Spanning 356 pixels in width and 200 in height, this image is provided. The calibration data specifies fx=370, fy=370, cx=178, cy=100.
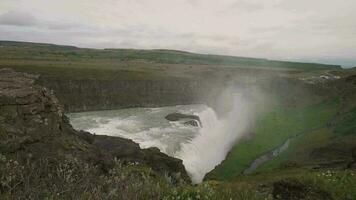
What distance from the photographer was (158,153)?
100 ft

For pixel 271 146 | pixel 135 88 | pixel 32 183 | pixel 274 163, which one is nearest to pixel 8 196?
pixel 32 183

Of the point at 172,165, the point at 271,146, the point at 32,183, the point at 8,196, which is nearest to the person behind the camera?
the point at 8,196

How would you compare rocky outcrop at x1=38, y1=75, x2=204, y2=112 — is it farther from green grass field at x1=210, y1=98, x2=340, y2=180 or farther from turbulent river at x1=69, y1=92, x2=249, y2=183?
green grass field at x1=210, y1=98, x2=340, y2=180

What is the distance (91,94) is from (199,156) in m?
37.6

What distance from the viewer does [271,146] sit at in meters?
47.8

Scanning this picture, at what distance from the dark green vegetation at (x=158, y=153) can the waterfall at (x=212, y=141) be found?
6.61 feet

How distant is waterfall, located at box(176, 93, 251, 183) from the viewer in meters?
38.9

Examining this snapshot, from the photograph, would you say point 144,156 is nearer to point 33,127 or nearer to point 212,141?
point 33,127

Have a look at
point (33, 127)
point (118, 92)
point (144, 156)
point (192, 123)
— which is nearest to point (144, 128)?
point (192, 123)

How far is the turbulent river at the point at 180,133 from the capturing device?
1572 inches

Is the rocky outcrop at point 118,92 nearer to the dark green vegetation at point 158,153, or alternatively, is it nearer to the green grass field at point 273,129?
the dark green vegetation at point 158,153

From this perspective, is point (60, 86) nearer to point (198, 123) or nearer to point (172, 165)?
point (198, 123)

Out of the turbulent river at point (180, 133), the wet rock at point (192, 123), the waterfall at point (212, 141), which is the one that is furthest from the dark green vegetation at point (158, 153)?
the wet rock at point (192, 123)

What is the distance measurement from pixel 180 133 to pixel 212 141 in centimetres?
558
